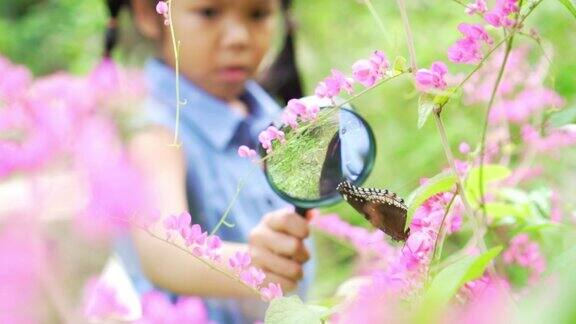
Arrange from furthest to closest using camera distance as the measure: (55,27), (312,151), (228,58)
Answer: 1. (55,27)
2. (228,58)
3. (312,151)

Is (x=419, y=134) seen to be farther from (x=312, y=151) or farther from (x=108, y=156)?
(x=312, y=151)

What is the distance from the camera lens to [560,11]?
5.39 feet

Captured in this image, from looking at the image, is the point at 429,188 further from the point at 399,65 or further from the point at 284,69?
the point at 284,69

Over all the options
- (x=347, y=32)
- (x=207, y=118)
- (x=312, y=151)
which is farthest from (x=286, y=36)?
(x=312, y=151)

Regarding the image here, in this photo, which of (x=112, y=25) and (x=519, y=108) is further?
(x=112, y=25)

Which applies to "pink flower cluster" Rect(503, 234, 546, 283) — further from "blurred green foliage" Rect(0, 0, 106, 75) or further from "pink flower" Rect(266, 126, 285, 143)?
"blurred green foliage" Rect(0, 0, 106, 75)

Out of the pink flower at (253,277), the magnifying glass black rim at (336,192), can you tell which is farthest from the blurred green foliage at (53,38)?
the pink flower at (253,277)

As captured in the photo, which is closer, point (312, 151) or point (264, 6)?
point (312, 151)

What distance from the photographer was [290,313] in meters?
0.46

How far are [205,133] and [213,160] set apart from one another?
45 millimetres

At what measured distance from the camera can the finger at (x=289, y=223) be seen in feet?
2.48

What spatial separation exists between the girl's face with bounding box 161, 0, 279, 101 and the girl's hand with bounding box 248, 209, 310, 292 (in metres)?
0.55

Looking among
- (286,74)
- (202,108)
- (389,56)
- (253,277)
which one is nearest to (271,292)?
(253,277)

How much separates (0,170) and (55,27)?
245cm
